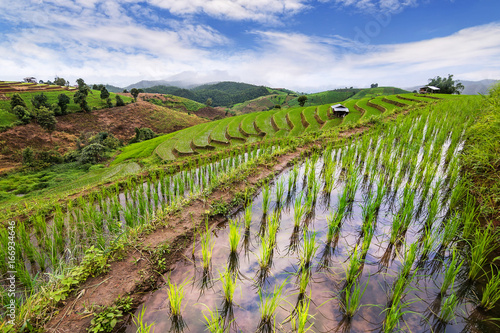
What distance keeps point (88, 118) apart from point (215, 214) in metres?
52.8

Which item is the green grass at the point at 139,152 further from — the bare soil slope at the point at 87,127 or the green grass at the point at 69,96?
the green grass at the point at 69,96

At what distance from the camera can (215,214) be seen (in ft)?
14.2

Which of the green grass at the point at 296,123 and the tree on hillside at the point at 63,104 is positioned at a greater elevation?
the tree on hillside at the point at 63,104

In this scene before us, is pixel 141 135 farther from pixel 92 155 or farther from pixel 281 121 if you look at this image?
pixel 281 121

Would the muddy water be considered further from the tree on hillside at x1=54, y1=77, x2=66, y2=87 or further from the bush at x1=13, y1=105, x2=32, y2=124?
the tree on hillside at x1=54, y1=77, x2=66, y2=87

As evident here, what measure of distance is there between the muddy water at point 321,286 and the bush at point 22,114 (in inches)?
1955

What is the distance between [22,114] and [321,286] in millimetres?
52433

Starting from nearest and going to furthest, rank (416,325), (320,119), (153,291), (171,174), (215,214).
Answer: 1. (416,325)
2. (153,291)
3. (215,214)
4. (171,174)
5. (320,119)

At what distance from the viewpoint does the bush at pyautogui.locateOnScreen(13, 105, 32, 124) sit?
33.8m

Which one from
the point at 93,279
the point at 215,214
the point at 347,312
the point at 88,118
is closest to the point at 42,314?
the point at 93,279

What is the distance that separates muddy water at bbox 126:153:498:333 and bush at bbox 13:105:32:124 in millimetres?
49662

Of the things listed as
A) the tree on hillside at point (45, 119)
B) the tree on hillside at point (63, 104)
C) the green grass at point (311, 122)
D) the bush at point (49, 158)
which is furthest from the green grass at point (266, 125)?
the tree on hillside at point (63, 104)

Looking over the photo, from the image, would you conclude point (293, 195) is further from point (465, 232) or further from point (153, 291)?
point (153, 291)

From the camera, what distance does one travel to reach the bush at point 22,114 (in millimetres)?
33750
